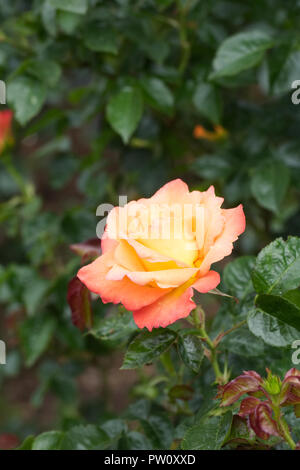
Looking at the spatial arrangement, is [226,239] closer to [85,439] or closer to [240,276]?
[240,276]

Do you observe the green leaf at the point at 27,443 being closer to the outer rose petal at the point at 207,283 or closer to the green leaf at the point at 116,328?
the green leaf at the point at 116,328

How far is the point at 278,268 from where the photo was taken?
2.16 ft

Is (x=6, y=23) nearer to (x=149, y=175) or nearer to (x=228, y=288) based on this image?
(x=149, y=175)

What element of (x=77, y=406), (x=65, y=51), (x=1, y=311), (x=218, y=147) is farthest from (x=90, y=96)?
(x=1, y=311)

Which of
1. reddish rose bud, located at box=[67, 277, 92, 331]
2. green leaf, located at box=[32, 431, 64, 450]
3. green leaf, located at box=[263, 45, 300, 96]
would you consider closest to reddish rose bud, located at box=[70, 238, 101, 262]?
reddish rose bud, located at box=[67, 277, 92, 331]

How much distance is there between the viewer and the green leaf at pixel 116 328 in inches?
29.9

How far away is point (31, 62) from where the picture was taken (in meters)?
1.05

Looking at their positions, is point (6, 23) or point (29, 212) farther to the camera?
point (29, 212)

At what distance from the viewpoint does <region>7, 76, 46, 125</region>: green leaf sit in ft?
3.32

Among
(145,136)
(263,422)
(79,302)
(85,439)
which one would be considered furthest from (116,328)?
(145,136)

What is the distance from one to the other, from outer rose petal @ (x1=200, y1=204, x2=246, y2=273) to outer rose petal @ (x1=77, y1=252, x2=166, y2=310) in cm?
6

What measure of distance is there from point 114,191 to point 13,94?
0.50 meters

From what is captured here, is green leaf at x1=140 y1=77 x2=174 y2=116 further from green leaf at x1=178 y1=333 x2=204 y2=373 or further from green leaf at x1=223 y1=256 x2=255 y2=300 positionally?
green leaf at x1=178 y1=333 x2=204 y2=373

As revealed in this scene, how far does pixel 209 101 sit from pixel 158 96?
0.11 m
